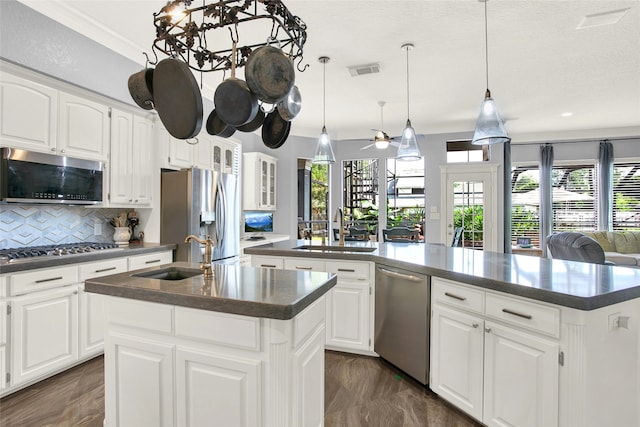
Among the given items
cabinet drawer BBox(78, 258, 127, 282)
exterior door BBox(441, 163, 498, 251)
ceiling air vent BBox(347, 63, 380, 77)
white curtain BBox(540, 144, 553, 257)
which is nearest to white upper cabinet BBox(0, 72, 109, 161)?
cabinet drawer BBox(78, 258, 127, 282)

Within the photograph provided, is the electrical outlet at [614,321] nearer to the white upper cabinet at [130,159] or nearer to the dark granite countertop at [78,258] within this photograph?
the dark granite countertop at [78,258]

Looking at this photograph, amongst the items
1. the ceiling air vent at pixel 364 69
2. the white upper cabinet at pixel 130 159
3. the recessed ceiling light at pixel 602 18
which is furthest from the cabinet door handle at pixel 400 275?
the recessed ceiling light at pixel 602 18

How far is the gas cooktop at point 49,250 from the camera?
2.44 meters

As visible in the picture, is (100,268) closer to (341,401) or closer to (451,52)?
(341,401)

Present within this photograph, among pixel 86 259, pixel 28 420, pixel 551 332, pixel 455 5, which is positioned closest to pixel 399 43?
pixel 455 5

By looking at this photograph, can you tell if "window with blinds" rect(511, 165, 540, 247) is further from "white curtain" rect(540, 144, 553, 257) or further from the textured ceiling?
the textured ceiling

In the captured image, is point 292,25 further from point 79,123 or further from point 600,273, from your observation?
point 79,123

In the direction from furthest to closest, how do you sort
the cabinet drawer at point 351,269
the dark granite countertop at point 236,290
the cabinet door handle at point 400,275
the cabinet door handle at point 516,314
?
1. the cabinet drawer at point 351,269
2. the cabinet door handle at point 400,275
3. the cabinet door handle at point 516,314
4. the dark granite countertop at point 236,290

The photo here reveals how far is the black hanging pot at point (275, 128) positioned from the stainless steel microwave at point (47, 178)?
73.3 inches

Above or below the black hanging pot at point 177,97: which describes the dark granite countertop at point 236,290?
below

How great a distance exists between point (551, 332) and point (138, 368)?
187cm

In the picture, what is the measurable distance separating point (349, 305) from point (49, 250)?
2425 mm

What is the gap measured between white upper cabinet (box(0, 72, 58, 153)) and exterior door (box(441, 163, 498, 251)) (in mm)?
5739

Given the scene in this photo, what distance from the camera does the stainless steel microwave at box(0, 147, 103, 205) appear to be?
247 centimetres
